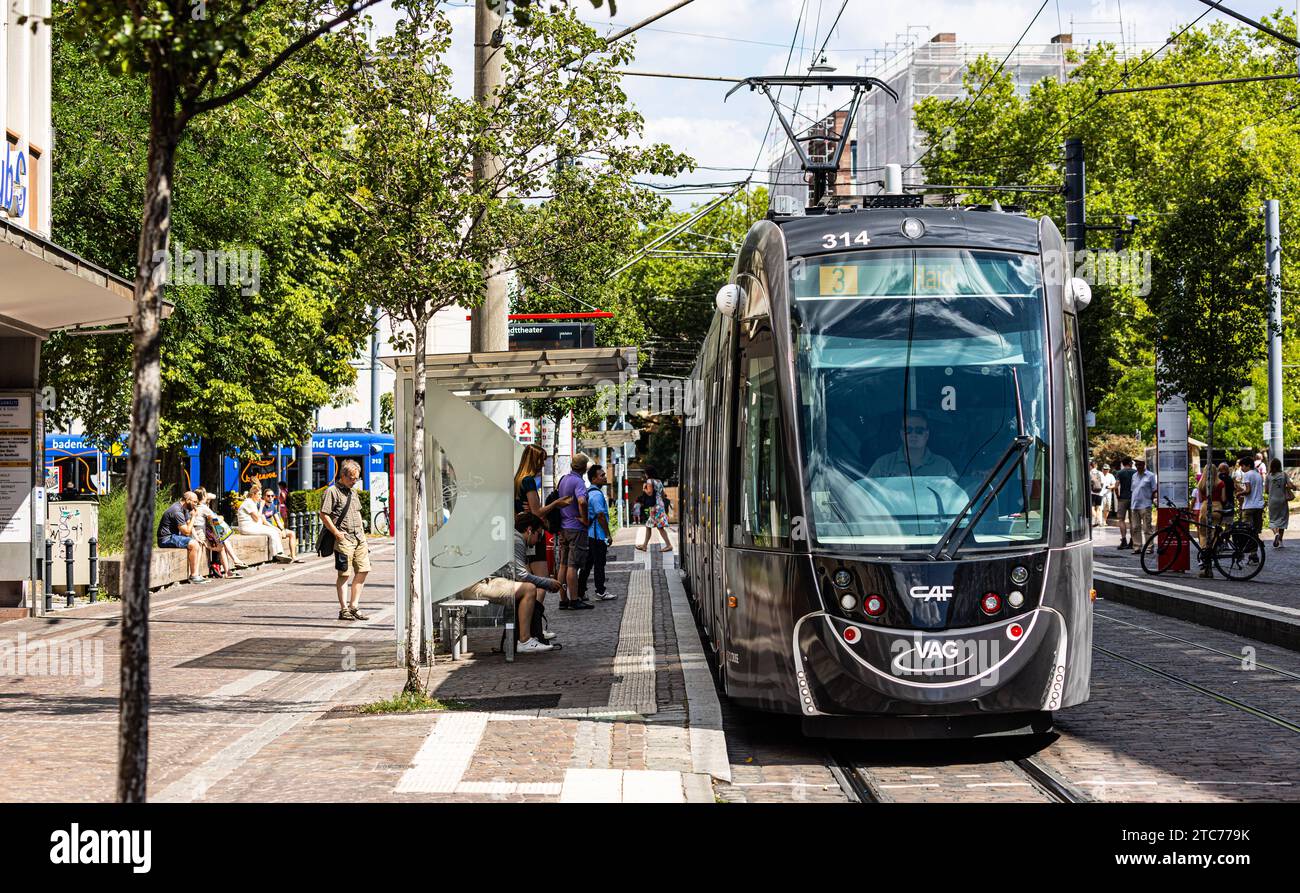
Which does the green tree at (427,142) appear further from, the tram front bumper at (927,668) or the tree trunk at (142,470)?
the tree trunk at (142,470)

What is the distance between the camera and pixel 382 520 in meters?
45.4

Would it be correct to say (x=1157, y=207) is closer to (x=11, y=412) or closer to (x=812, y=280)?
(x=11, y=412)

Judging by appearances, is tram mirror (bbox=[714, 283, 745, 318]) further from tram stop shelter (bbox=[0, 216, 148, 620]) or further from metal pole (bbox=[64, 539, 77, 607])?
metal pole (bbox=[64, 539, 77, 607])

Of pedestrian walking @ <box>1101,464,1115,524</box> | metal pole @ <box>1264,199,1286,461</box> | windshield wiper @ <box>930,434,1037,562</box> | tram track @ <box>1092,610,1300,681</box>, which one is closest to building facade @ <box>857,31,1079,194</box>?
pedestrian walking @ <box>1101,464,1115,524</box>

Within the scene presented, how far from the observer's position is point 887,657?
8445 millimetres

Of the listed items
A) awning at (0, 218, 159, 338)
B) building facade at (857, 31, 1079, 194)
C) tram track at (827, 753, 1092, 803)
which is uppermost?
building facade at (857, 31, 1079, 194)

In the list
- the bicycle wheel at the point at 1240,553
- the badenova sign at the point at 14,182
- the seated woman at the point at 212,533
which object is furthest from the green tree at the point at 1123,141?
the badenova sign at the point at 14,182

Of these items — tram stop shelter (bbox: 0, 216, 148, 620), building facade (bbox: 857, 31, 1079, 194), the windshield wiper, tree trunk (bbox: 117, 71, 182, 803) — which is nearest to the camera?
tree trunk (bbox: 117, 71, 182, 803)

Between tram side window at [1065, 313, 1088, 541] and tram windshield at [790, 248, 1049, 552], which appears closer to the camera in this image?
tram windshield at [790, 248, 1049, 552]

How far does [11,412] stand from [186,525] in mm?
5887

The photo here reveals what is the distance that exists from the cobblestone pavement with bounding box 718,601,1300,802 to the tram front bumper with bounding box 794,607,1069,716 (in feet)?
1.26

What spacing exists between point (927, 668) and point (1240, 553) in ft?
A: 45.4

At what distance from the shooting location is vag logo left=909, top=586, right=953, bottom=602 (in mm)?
8453
